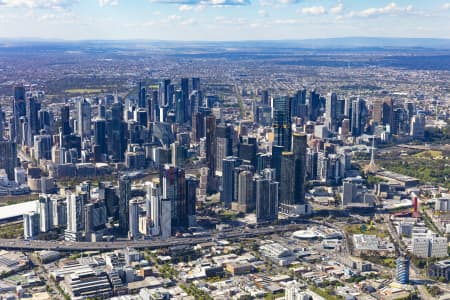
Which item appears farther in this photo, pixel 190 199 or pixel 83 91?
pixel 83 91

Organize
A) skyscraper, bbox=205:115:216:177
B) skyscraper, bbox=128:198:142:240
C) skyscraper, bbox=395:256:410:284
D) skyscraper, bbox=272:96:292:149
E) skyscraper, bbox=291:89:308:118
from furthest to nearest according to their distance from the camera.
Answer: skyscraper, bbox=291:89:308:118 → skyscraper, bbox=205:115:216:177 → skyscraper, bbox=272:96:292:149 → skyscraper, bbox=128:198:142:240 → skyscraper, bbox=395:256:410:284

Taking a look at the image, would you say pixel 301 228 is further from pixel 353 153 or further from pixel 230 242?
pixel 353 153

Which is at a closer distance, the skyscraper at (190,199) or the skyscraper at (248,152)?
the skyscraper at (190,199)

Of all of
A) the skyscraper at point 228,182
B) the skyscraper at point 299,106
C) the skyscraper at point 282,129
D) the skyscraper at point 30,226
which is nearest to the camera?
the skyscraper at point 30,226

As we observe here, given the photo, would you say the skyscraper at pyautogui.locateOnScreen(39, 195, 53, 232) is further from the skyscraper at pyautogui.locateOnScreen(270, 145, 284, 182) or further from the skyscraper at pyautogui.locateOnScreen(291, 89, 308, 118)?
the skyscraper at pyautogui.locateOnScreen(291, 89, 308, 118)

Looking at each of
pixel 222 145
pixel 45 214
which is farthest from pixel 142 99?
pixel 45 214

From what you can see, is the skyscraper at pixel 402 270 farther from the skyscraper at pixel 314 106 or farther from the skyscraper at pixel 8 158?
the skyscraper at pixel 314 106

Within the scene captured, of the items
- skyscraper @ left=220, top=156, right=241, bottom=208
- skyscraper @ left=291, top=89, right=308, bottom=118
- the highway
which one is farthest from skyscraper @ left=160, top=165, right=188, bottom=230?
skyscraper @ left=291, top=89, right=308, bottom=118

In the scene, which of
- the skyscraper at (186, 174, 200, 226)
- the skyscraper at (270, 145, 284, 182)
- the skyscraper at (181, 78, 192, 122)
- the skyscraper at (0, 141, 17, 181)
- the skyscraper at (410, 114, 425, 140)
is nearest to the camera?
the skyscraper at (186, 174, 200, 226)

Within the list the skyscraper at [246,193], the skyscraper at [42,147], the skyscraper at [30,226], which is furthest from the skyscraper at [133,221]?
the skyscraper at [42,147]

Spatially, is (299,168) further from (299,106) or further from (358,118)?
(299,106)

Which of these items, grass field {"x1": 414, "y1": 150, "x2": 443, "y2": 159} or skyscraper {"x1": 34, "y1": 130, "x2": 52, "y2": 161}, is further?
grass field {"x1": 414, "y1": 150, "x2": 443, "y2": 159}
